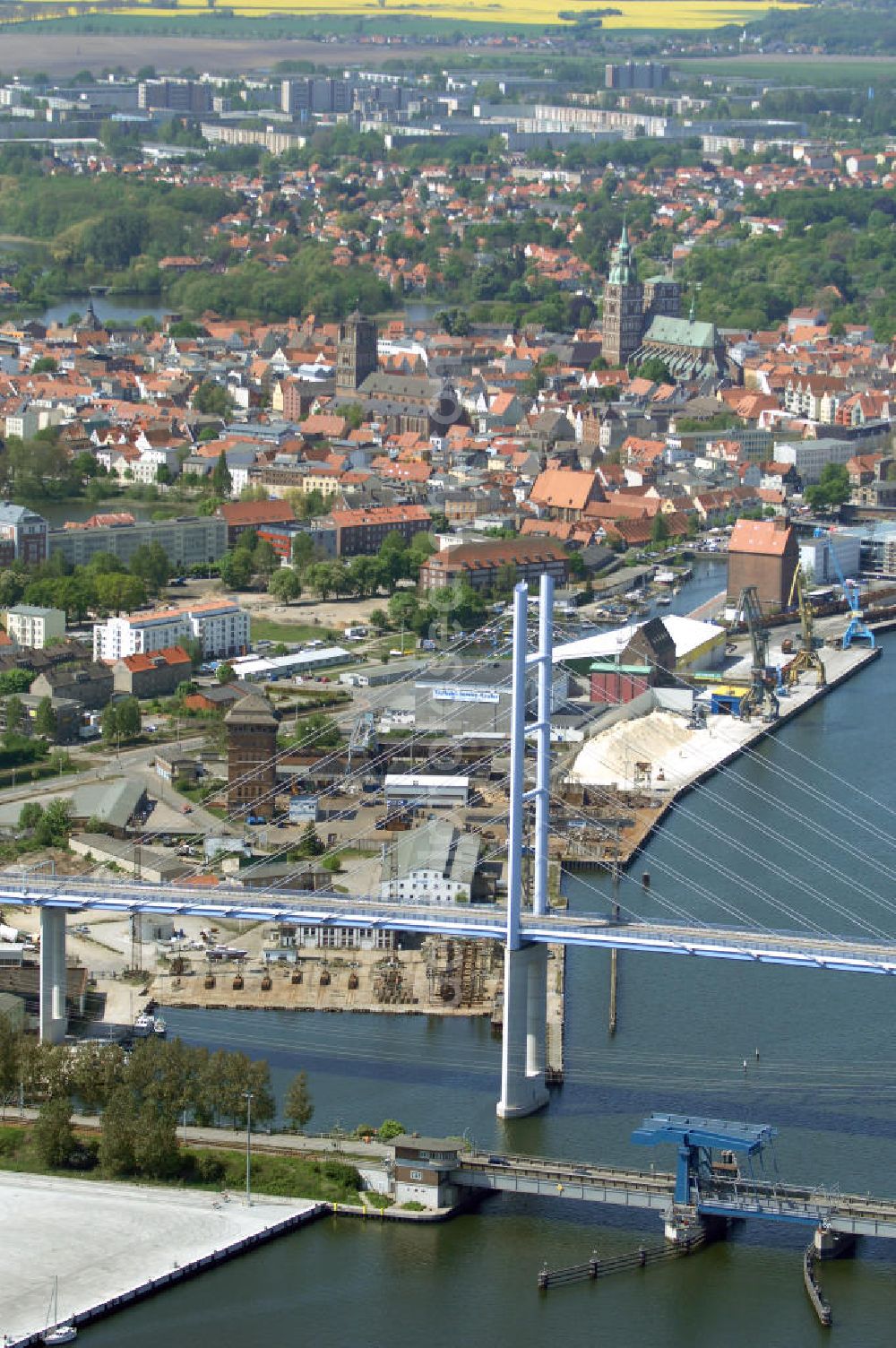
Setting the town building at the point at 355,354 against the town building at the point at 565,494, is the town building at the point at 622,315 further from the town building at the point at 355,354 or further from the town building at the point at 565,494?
the town building at the point at 565,494

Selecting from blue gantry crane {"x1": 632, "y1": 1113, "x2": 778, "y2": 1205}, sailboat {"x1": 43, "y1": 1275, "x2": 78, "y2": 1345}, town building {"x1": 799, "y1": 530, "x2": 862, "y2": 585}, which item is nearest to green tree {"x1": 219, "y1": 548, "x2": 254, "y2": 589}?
town building {"x1": 799, "y1": 530, "x2": 862, "y2": 585}

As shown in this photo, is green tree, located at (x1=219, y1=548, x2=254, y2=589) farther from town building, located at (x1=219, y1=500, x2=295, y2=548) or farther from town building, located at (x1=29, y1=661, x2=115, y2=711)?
town building, located at (x1=29, y1=661, x2=115, y2=711)

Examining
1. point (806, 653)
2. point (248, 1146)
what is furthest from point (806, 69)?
point (248, 1146)

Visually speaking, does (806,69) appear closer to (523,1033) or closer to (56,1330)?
(523,1033)

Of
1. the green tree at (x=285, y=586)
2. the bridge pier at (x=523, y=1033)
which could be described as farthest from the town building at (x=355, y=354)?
the bridge pier at (x=523, y=1033)

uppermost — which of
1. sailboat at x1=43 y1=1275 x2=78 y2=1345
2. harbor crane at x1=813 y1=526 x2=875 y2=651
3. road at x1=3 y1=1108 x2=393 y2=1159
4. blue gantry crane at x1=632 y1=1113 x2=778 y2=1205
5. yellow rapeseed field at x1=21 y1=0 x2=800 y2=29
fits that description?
yellow rapeseed field at x1=21 y1=0 x2=800 y2=29
